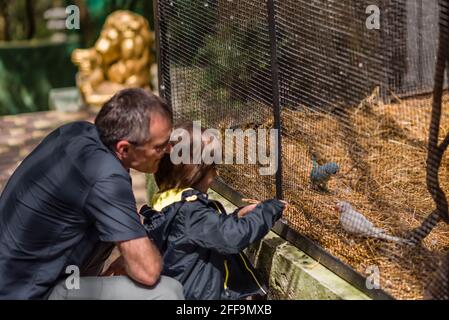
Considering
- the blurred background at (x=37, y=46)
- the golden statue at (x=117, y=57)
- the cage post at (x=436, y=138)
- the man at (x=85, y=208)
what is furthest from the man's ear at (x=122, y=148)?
the blurred background at (x=37, y=46)

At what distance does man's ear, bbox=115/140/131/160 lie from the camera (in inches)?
118

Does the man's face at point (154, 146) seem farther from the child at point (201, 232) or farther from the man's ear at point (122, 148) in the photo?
the child at point (201, 232)

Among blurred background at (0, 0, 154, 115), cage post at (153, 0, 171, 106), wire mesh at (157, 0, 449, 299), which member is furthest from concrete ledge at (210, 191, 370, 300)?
blurred background at (0, 0, 154, 115)

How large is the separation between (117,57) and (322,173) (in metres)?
5.60

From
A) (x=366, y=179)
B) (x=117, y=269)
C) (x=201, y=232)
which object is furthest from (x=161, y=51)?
(x=201, y=232)

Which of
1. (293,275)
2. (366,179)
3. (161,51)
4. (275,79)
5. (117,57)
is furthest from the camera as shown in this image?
(117,57)

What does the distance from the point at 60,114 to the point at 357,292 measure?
226 inches

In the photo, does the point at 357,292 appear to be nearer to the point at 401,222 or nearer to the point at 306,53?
the point at 401,222

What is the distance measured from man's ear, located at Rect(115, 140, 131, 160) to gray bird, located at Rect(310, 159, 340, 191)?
1011mm

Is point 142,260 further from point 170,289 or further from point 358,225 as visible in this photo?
point 358,225

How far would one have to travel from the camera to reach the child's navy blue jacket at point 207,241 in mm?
3117

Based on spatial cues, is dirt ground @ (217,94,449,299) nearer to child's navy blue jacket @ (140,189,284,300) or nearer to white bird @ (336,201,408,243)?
white bird @ (336,201,408,243)

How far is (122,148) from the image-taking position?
302cm

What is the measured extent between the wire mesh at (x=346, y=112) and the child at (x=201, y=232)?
44 cm
